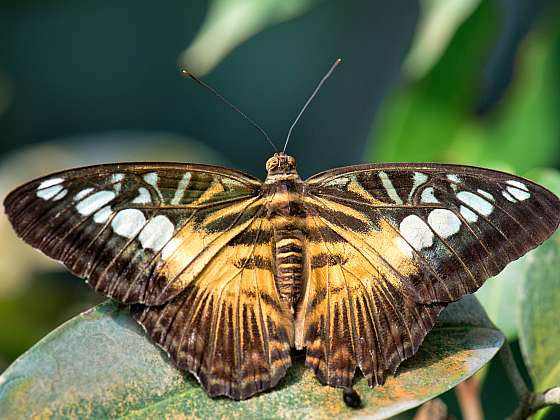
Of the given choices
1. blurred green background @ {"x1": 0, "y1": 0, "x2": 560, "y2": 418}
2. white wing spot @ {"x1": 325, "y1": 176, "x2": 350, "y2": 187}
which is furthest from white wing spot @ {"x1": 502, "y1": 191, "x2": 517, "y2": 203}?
blurred green background @ {"x1": 0, "y1": 0, "x2": 560, "y2": 418}

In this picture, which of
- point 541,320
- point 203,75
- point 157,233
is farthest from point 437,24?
point 203,75

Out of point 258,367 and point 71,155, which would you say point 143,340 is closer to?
point 258,367

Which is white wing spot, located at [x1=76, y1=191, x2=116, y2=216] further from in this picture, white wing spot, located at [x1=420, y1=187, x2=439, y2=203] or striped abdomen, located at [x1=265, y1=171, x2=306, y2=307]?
white wing spot, located at [x1=420, y1=187, x2=439, y2=203]

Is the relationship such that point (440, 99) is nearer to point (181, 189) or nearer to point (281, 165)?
point (281, 165)

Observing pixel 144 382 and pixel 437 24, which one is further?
pixel 437 24

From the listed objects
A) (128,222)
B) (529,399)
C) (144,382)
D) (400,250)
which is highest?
(128,222)

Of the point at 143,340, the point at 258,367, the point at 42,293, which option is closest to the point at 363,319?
the point at 258,367
